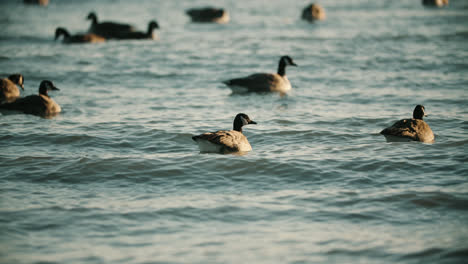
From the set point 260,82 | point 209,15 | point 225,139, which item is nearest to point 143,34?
point 209,15

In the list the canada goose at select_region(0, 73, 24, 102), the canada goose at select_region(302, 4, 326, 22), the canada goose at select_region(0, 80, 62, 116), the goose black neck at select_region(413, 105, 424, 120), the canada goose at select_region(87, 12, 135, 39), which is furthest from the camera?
the canada goose at select_region(302, 4, 326, 22)

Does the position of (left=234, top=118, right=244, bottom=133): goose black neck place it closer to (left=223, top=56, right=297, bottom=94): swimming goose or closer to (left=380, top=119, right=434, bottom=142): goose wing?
(left=380, top=119, right=434, bottom=142): goose wing

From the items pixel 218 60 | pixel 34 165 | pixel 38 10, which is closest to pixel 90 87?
pixel 218 60

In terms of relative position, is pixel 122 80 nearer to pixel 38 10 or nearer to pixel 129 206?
pixel 129 206

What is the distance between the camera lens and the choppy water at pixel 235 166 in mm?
7500

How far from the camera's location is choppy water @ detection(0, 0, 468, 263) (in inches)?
295

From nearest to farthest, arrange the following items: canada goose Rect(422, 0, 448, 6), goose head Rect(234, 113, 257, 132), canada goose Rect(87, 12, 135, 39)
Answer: goose head Rect(234, 113, 257, 132)
canada goose Rect(87, 12, 135, 39)
canada goose Rect(422, 0, 448, 6)

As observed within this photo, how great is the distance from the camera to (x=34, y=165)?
434 inches

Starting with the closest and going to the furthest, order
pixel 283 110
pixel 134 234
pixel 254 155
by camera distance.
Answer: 1. pixel 134 234
2. pixel 254 155
3. pixel 283 110

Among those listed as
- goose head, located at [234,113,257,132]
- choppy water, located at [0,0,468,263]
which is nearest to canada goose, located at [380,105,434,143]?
choppy water, located at [0,0,468,263]

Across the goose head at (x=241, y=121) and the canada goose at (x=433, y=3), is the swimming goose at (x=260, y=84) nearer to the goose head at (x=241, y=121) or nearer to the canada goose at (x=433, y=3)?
the goose head at (x=241, y=121)

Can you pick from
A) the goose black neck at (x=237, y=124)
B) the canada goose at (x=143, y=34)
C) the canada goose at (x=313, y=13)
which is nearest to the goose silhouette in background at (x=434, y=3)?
the canada goose at (x=313, y=13)

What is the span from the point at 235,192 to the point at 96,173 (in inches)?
114

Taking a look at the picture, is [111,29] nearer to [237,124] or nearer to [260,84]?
[260,84]
